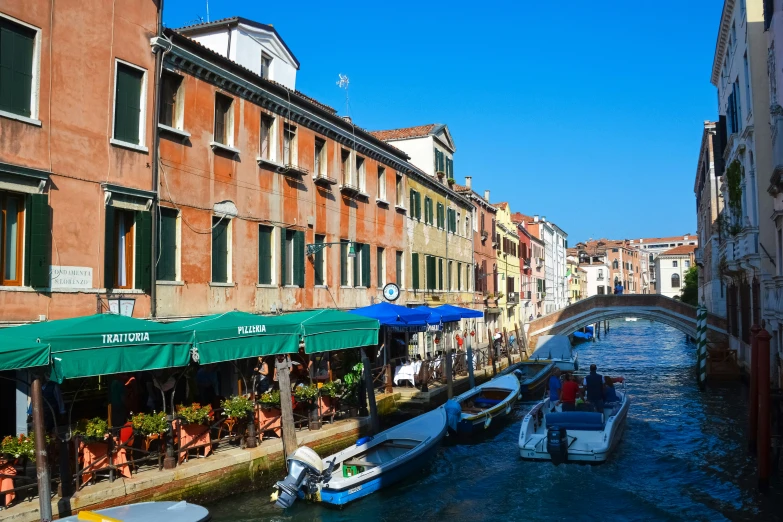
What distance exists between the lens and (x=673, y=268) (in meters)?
89.4

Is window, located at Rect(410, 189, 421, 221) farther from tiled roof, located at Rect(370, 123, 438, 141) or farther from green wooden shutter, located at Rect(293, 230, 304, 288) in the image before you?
green wooden shutter, located at Rect(293, 230, 304, 288)

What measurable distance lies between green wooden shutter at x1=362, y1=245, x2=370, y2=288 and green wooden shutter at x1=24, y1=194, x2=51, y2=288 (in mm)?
11151

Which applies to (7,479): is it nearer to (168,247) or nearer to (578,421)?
(168,247)

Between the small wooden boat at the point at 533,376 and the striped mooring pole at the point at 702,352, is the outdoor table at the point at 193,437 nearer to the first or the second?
the small wooden boat at the point at 533,376

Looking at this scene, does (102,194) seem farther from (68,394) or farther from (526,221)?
(526,221)

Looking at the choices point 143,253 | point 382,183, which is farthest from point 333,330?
point 382,183

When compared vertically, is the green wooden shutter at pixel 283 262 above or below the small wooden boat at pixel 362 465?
above

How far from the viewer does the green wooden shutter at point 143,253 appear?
11258 mm

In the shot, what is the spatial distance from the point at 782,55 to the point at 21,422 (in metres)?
17.0

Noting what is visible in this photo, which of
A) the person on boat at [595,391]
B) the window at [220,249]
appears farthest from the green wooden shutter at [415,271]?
the window at [220,249]

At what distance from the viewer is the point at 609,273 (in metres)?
97.7

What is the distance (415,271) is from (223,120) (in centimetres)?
1167

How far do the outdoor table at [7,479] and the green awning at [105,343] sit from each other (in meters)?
1.25

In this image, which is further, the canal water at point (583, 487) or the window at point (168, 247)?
the window at point (168, 247)
